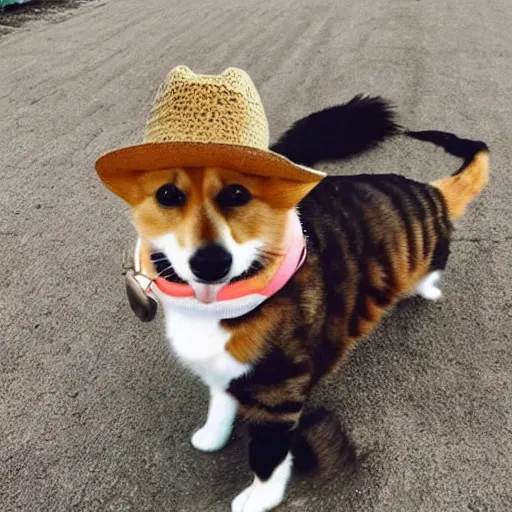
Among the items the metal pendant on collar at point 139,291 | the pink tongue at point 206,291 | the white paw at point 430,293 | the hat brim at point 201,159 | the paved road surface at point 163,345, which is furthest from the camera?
the white paw at point 430,293

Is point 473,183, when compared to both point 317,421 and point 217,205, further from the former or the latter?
point 217,205

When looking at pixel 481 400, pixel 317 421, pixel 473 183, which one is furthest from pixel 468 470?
pixel 473 183

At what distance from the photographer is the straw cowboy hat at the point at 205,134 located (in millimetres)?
750

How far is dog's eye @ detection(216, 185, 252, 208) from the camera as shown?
817 millimetres

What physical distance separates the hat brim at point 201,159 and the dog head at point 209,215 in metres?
0.02

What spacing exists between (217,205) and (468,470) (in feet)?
2.34

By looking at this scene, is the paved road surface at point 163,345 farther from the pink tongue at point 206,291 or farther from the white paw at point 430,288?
the pink tongue at point 206,291

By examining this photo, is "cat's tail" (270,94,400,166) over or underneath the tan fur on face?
underneath

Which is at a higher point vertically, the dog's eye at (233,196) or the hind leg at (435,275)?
the dog's eye at (233,196)

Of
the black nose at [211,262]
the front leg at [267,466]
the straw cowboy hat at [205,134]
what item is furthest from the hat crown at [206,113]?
the front leg at [267,466]

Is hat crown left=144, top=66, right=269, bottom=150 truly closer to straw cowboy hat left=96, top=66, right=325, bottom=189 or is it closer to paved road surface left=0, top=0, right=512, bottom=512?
straw cowboy hat left=96, top=66, right=325, bottom=189

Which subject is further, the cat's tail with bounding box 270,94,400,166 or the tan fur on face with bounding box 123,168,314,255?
the cat's tail with bounding box 270,94,400,166

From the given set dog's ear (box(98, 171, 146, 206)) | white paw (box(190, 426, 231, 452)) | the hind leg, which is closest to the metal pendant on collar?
dog's ear (box(98, 171, 146, 206))

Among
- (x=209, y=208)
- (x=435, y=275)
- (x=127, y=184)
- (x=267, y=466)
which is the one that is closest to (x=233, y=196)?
(x=209, y=208)
